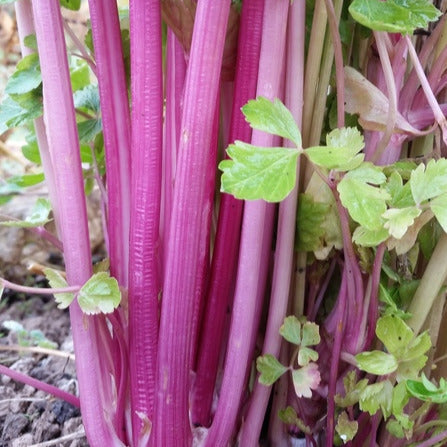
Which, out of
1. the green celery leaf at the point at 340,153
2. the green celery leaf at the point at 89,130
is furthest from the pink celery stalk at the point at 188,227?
the green celery leaf at the point at 89,130

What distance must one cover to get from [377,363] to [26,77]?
474 millimetres

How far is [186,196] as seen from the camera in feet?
1.91

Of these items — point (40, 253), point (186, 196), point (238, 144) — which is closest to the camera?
point (238, 144)

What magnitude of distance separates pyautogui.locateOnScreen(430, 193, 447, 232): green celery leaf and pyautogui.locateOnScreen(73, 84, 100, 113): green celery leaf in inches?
20.0

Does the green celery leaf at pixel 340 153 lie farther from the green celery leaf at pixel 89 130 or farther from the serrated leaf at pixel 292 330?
the green celery leaf at pixel 89 130

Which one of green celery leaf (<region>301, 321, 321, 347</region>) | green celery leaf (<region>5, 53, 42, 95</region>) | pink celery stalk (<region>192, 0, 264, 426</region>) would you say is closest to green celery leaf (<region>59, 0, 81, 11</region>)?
green celery leaf (<region>5, 53, 42, 95</region>)

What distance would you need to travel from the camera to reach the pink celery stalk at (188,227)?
546mm

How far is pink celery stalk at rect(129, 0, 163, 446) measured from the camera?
0.59 m

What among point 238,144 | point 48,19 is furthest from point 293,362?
point 48,19

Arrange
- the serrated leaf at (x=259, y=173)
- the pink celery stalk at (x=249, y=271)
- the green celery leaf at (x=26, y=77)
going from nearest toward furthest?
the serrated leaf at (x=259, y=173), the pink celery stalk at (x=249, y=271), the green celery leaf at (x=26, y=77)

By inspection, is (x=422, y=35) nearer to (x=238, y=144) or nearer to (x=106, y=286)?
(x=238, y=144)

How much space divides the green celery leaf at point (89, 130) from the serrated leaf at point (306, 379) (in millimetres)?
395

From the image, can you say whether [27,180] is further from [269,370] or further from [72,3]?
[269,370]

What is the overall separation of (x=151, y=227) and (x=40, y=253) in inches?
34.5
